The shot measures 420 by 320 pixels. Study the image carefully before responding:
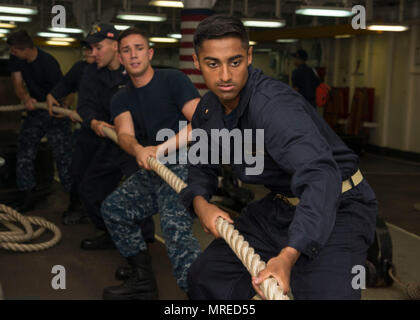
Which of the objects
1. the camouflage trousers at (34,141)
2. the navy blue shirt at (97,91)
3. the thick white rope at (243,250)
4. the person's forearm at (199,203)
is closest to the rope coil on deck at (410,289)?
the thick white rope at (243,250)

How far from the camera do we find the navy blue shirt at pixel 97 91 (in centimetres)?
407

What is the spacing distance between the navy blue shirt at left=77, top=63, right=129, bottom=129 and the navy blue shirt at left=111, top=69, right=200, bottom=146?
877 mm

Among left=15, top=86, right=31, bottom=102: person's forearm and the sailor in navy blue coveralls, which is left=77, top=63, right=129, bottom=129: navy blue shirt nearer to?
left=15, top=86, right=31, bottom=102: person's forearm

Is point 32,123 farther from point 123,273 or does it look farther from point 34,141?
point 123,273

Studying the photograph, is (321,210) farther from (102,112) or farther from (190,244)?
(102,112)

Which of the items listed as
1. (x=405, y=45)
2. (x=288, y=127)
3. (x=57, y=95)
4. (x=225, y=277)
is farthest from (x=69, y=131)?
(x=405, y=45)

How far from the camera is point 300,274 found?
1.73 m

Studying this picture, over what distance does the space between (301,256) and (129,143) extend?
1772 millimetres

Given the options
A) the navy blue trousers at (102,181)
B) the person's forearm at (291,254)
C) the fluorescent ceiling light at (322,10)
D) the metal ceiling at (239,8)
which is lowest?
the navy blue trousers at (102,181)

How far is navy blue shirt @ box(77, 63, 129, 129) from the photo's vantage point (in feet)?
13.3

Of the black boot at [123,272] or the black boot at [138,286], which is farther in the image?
the black boot at [123,272]

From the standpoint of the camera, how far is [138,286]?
3125 millimetres

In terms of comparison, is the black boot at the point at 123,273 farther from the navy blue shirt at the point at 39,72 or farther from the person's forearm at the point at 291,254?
the navy blue shirt at the point at 39,72

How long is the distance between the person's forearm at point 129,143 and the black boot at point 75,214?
1874 mm
